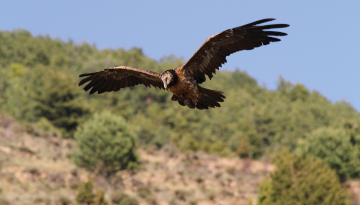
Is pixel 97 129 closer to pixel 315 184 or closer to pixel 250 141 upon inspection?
pixel 315 184

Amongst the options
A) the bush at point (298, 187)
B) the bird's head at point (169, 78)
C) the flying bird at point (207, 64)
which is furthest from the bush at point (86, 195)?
the bird's head at point (169, 78)

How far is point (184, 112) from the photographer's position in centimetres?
7688

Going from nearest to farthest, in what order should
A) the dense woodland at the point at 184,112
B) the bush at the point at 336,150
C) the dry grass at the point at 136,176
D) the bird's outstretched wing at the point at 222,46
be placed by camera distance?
1. the bird's outstretched wing at the point at 222,46
2. the dry grass at the point at 136,176
3. the bush at the point at 336,150
4. the dense woodland at the point at 184,112

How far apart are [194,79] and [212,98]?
588mm

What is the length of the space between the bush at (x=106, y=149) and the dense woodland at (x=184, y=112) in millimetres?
11159

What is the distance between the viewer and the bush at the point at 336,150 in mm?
48781

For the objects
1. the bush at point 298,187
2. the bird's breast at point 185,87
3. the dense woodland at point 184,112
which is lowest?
the bush at point 298,187

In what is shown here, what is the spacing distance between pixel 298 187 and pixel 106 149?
611 inches

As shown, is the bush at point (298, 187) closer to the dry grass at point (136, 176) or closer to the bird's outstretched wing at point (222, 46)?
the dry grass at point (136, 176)

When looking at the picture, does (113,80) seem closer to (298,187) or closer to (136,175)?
(298,187)

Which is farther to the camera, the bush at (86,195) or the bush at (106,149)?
the bush at (106,149)

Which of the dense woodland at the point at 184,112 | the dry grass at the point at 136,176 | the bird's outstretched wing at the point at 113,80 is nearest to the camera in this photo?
the bird's outstretched wing at the point at 113,80

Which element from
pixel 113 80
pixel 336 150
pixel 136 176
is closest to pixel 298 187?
pixel 136 176

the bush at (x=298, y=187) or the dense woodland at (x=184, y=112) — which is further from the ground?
the dense woodland at (x=184, y=112)
